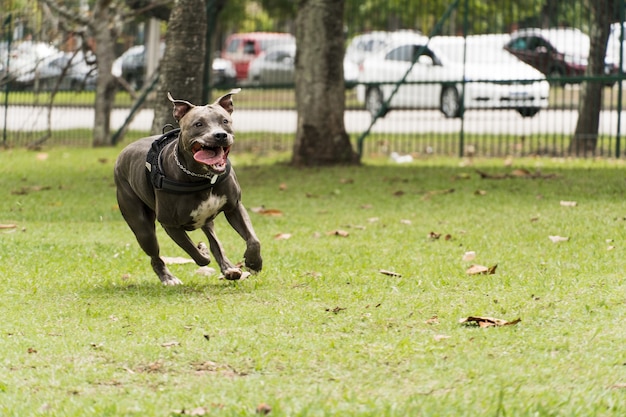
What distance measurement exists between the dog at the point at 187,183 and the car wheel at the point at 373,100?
9.96 m

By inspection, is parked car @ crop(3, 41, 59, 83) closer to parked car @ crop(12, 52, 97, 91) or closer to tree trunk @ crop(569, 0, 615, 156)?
parked car @ crop(12, 52, 97, 91)

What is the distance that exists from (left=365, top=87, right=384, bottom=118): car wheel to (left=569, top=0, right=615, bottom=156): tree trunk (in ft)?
9.76

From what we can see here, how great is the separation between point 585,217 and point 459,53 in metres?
6.66

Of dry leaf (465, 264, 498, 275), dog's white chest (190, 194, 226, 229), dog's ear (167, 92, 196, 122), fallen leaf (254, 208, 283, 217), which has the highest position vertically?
dog's ear (167, 92, 196, 122)

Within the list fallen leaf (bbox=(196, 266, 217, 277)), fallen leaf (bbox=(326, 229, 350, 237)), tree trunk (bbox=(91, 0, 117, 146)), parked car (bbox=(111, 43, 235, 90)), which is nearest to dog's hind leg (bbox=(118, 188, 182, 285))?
fallen leaf (bbox=(196, 266, 217, 277))

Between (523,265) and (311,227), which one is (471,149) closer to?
(311,227)

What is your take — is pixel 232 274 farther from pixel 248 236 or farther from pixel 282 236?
pixel 282 236

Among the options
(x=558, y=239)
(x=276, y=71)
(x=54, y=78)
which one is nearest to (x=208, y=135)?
(x=558, y=239)

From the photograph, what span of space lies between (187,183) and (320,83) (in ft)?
26.2

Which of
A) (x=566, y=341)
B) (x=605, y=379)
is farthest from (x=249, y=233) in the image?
(x=605, y=379)

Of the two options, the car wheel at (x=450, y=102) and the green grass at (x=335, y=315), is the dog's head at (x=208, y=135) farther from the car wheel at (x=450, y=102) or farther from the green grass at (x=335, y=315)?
the car wheel at (x=450, y=102)

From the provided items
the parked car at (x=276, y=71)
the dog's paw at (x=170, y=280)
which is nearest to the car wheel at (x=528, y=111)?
the parked car at (x=276, y=71)

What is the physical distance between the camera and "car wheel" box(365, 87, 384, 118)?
17.6 m

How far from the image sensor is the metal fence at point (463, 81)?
16250 millimetres
